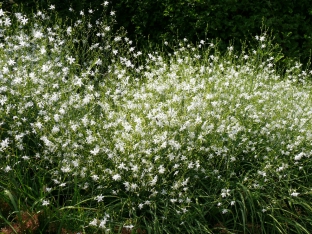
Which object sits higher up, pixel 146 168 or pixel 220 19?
pixel 220 19

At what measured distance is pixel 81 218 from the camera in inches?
124

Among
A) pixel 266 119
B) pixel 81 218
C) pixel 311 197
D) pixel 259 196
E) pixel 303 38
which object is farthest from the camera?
pixel 303 38

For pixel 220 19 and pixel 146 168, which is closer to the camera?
pixel 146 168

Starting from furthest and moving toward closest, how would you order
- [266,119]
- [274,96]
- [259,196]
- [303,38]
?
[303,38], [274,96], [266,119], [259,196]

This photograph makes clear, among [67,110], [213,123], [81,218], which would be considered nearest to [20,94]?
[67,110]

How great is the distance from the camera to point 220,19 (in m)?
7.20

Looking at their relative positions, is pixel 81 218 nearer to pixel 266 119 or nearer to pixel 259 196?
pixel 259 196

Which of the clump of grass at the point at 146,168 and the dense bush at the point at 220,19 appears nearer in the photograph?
the clump of grass at the point at 146,168

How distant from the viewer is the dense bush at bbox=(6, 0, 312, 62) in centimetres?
716

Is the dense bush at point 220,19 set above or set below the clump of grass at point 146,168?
above

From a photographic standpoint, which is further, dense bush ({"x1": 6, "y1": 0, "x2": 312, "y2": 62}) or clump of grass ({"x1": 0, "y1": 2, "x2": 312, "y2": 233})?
dense bush ({"x1": 6, "y1": 0, "x2": 312, "y2": 62})

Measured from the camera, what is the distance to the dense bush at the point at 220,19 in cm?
716

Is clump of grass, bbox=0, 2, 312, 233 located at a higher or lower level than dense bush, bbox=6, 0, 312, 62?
lower

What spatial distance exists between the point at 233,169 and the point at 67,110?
1501 millimetres
